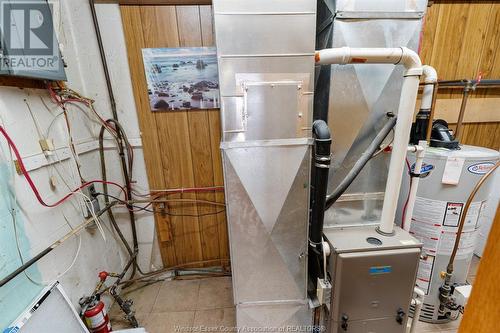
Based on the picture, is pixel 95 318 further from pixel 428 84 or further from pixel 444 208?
pixel 428 84

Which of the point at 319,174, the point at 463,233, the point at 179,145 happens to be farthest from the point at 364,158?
the point at 179,145

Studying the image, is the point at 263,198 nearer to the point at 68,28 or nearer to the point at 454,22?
the point at 68,28

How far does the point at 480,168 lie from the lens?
127 cm

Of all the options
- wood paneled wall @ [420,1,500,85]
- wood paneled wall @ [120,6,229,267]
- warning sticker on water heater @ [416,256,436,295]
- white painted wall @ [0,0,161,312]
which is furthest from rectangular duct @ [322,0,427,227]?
white painted wall @ [0,0,161,312]

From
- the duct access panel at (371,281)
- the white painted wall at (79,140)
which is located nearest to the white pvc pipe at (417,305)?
the duct access panel at (371,281)

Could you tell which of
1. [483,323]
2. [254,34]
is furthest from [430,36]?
[483,323]

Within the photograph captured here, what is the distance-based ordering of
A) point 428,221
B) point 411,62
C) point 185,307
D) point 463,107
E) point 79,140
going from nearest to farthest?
point 411,62 < point 428,221 < point 79,140 < point 463,107 < point 185,307

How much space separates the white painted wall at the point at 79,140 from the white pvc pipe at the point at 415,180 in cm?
190

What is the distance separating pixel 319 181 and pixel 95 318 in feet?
5.11

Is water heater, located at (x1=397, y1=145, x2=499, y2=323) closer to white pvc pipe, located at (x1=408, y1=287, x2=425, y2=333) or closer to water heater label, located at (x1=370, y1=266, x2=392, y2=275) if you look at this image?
white pvc pipe, located at (x1=408, y1=287, x2=425, y2=333)

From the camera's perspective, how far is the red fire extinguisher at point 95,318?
1.33 meters

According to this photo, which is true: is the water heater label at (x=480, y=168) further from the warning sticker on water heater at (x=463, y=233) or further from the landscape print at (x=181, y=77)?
the landscape print at (x=181, y=77)

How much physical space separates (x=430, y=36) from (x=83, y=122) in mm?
2619

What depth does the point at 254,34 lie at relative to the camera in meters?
1.01
